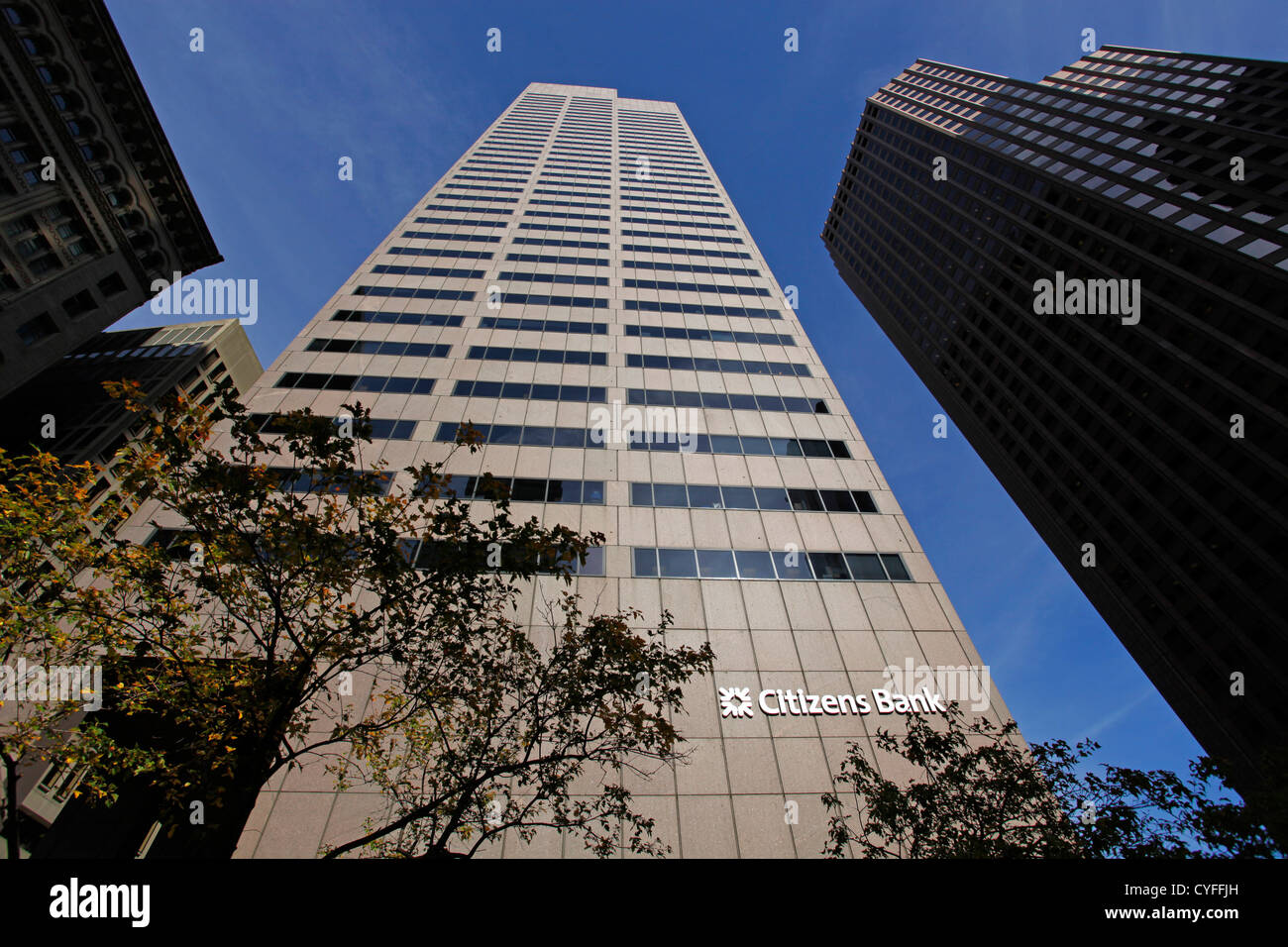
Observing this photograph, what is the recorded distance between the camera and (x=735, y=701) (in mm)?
16453

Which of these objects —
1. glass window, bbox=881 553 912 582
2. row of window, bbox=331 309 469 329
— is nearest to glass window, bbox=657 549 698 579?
glass window, bbox=881 553 912 582

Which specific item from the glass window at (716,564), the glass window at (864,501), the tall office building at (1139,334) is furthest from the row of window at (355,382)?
the tall office building at (1139,334)

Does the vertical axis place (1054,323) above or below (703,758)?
above

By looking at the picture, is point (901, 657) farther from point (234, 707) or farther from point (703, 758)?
point (234, 707)

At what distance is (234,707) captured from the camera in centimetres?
958

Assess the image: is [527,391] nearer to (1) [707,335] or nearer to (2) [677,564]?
(1) [707,335]

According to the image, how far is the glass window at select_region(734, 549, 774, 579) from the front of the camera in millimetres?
20203

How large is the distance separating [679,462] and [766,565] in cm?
644

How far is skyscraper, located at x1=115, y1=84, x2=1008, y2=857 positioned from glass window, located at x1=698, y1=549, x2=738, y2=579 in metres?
0.09

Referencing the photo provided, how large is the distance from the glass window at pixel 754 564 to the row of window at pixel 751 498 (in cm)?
240

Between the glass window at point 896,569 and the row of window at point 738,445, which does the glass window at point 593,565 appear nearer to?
the row of window at point 738,445

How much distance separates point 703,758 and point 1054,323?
268 feet

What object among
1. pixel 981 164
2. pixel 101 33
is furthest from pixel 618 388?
pixel 981 164

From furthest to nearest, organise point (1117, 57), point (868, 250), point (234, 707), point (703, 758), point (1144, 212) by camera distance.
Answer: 1. point (868, 250)
2. point (1117, 57)
3. point (1144, 212)
4. point (703, 758)
5. point (234, 707)
